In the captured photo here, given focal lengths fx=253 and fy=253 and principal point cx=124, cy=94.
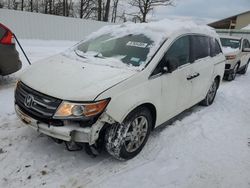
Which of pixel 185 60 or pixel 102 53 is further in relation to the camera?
pixel 185 60

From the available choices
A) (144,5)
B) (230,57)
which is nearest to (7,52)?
(230,57)

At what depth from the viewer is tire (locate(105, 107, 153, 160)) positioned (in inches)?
116

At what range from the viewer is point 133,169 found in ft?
10.3

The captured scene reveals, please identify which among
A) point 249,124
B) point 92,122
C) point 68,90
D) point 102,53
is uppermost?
point 102,53

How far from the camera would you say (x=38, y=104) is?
9.25 feet

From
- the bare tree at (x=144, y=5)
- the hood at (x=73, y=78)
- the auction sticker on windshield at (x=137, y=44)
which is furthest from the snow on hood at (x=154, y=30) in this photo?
the bare tree at (x=144, y=5)

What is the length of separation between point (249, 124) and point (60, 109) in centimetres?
373

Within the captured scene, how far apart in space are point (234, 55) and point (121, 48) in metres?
6.38

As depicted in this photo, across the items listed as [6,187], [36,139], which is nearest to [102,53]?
[36,139]

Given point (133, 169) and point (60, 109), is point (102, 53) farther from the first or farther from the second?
point (133, 169)

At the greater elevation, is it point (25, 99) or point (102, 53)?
point (102, 53)

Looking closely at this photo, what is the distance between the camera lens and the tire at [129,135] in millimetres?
2945

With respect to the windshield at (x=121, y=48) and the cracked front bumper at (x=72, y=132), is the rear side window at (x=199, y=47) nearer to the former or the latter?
the windshield at (x=121, y=48)

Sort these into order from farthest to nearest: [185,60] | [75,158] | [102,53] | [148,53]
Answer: [185,60] < [102,53] < [148,53] < [75,158]
